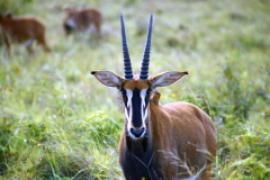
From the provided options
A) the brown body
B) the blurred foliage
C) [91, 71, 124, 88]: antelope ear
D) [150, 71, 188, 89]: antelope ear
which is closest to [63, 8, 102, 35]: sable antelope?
the blurred foliage

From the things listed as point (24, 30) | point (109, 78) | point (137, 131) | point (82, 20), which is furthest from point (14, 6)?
point (137, 131)

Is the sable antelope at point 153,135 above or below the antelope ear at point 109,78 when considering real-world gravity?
below

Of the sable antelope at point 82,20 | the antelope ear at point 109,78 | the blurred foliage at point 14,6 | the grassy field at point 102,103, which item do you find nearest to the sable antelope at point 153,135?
the antelope ear at point 109,78

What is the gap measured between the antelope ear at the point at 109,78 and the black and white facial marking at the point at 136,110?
161mm

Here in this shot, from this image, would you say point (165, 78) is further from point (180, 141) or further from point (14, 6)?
point (14, 6)

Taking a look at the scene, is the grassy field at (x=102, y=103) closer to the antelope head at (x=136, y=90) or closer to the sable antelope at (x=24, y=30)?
the sable antelope at (x=24, y=30)

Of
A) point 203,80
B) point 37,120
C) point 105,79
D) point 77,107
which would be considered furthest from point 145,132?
point 203,80

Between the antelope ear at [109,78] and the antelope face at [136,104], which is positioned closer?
the antelope face at [136,104]

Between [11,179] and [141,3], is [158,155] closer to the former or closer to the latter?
[11,179]

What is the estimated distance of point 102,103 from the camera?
8.89 meters

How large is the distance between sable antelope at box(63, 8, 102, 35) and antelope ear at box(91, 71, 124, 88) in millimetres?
13966

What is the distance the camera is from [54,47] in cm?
1714

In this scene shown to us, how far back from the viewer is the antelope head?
15.6ft

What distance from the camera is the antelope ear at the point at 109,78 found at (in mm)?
5121
